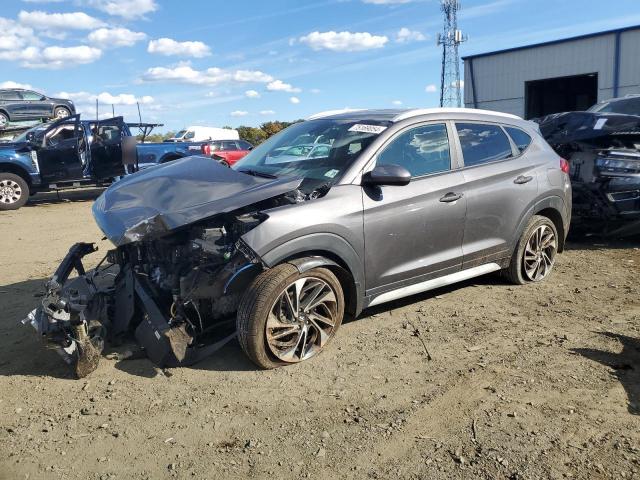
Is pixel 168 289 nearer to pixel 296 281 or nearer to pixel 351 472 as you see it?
pixel 296 281

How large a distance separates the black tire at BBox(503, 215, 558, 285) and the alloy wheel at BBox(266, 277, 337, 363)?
2.28 m

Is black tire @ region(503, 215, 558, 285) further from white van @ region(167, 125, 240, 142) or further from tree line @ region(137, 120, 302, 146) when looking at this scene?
tree line @ region(137, 120, 302, 146)

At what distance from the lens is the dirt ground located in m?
2.86

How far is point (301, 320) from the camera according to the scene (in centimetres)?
395

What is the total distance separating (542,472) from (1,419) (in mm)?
Result: 3113

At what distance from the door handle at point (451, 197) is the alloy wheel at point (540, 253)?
4.02ft

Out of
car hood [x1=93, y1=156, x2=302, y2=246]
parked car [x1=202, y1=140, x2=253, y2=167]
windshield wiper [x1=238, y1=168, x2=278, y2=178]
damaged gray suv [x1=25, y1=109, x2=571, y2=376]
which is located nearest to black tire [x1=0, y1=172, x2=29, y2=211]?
parked car [x1=202, y1=140, x2=253, y2=167]

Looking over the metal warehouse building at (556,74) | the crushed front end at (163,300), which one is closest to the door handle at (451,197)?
the crushed front end at (163,300)

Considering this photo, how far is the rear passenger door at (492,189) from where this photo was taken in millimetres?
4910

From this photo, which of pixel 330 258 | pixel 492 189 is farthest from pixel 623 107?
pixel 330 258

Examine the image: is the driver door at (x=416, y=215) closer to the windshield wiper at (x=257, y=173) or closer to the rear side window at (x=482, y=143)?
the rear side window at (x=482, y=143)

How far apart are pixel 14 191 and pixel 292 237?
11.5 m

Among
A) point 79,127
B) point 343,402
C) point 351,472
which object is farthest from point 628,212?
point 79,127

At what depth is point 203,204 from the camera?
3850 millimetres
